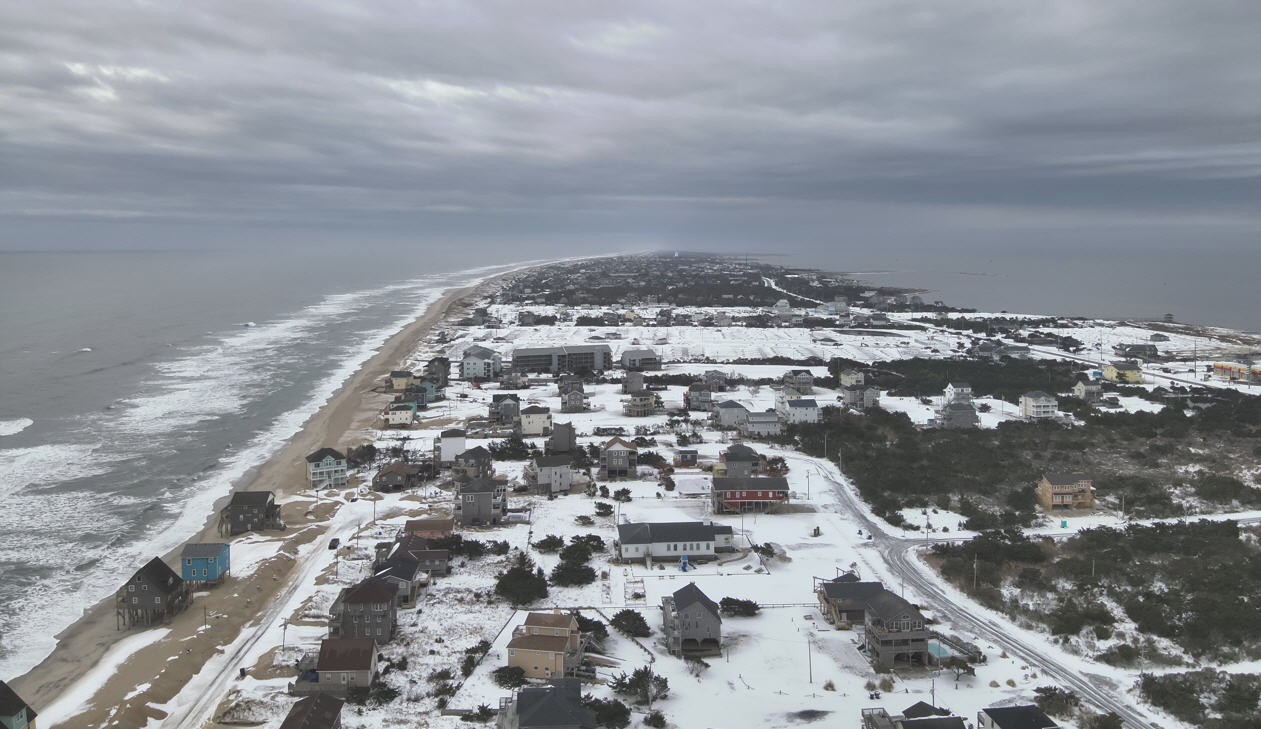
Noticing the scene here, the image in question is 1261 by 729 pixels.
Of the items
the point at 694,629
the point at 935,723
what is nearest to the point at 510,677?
the point at 694,629

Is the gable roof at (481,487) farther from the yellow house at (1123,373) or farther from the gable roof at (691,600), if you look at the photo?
the yellow house at (1123,373)

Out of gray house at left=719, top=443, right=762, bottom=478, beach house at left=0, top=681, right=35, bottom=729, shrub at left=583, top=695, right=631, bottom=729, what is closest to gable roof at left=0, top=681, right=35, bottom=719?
beach house at left=0, top=681, right=35, bottom=729

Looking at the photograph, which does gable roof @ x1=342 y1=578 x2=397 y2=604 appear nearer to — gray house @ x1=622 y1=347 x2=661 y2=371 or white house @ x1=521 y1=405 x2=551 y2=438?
white house @ x1=521 y1=405 x2=551 y2=438

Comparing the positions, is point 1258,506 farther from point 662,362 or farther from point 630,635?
point 662,362

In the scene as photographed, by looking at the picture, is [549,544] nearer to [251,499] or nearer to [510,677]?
[510,677]

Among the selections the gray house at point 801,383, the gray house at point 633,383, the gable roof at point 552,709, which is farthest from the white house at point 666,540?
the gray house at point 801,383

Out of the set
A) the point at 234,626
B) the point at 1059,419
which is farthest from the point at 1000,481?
the point at 234,626
